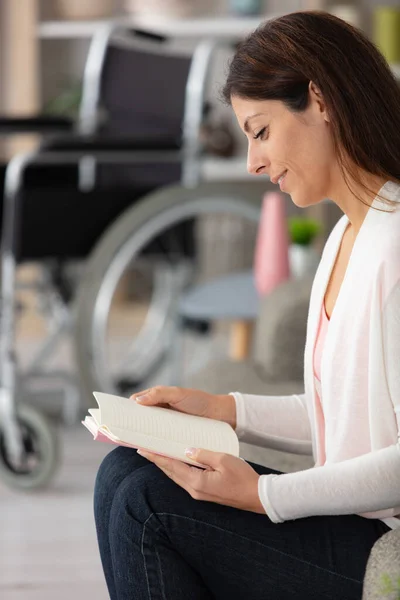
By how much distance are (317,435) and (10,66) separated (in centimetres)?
357

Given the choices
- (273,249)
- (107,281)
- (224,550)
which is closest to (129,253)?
(107,281)

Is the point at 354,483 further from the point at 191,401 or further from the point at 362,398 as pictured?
the point at 191,401

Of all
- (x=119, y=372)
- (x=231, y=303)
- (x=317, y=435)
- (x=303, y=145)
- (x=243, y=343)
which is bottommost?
(x=119, y=372)

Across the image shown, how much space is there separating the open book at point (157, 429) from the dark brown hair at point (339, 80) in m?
0.31

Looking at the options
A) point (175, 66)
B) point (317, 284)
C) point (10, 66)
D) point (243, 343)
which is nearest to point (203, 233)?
point (10, 66)

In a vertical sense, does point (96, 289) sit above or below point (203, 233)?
above

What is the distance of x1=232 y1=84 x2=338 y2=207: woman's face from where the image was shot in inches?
44.6

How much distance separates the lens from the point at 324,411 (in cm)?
118

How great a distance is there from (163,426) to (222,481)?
13 centimetres

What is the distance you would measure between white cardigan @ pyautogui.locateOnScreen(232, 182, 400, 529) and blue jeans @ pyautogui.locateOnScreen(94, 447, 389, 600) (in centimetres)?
3

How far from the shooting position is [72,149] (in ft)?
8.99

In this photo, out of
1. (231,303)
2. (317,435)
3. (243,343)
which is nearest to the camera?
(317,435)

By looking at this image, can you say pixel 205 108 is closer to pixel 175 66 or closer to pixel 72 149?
pixel 175 66

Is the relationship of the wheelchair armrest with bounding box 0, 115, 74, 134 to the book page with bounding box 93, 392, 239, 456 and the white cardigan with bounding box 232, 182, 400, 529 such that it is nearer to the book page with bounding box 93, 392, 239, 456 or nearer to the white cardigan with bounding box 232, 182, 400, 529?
the book page with bounding box 93, 392, 239, 456
